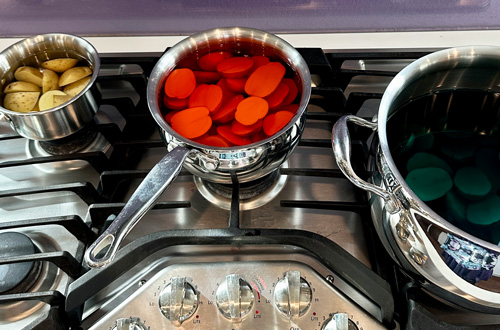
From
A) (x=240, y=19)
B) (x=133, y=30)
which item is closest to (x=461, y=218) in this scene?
(x=240, y=19)

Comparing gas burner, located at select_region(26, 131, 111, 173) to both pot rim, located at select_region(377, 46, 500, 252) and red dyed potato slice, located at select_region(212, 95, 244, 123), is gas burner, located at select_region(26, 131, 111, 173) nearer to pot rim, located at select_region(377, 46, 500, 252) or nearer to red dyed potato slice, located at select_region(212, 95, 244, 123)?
red dyed potato slice, located at select_region(212, 95, 244, 123)

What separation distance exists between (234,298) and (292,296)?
0.06 meters

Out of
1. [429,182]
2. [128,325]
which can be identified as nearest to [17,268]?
[128,325]

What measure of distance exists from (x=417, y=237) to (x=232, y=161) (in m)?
0.22

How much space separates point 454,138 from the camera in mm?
618

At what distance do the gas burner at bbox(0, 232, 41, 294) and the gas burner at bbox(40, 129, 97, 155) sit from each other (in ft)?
0.53

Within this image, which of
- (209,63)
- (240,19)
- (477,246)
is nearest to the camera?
(477,246)

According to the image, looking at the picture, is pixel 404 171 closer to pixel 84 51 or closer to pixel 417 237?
pixel 417 237

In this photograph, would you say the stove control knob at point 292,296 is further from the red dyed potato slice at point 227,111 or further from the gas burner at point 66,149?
the gas burner at point 66,149

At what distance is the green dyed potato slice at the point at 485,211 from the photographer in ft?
1.75

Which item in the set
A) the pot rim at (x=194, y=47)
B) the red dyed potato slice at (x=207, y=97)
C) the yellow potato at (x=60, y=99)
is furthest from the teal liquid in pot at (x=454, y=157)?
the yellow potato at (x=60, y=99)

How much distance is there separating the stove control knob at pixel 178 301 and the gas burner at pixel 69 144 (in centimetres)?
31

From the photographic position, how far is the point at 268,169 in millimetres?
585

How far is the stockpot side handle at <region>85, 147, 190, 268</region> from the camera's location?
18.1 inches
